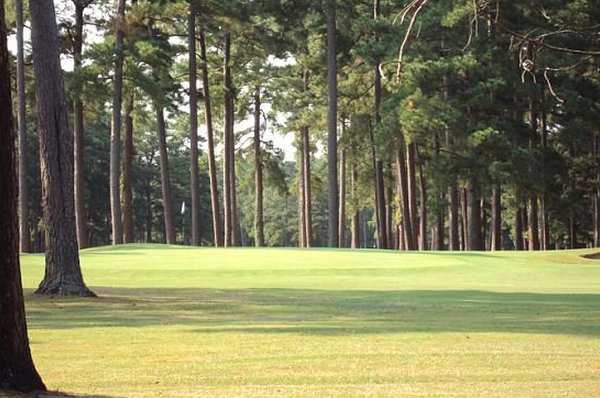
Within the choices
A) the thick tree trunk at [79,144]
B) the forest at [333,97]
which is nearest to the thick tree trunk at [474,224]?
the forest at [333,97]

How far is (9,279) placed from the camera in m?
5.86

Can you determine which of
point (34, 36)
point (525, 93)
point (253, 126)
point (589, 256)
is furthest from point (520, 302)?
point (253, 126)

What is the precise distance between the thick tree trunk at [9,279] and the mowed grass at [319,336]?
1.89ft

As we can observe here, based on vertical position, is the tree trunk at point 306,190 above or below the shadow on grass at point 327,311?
above

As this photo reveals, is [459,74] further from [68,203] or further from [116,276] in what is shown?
[68,203]

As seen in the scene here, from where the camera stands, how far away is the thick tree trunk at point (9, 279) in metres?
5.84

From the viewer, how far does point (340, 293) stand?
15.5m

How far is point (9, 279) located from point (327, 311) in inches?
274

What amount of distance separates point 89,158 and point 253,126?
19.6 m

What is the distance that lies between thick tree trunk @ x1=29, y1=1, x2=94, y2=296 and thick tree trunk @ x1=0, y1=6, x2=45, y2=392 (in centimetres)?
864

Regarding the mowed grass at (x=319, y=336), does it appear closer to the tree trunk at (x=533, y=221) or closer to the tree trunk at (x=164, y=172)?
the tree trunk at (x=164, y=172)

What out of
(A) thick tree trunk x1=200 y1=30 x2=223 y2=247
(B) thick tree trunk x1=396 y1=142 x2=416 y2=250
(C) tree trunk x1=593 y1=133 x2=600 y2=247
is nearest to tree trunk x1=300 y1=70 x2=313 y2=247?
(B) thick tree trunk x1=396 y1=142 x2=416 y2=250

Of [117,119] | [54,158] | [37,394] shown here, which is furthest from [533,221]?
[37,394]

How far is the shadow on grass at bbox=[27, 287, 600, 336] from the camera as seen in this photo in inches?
410
